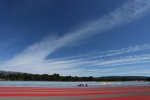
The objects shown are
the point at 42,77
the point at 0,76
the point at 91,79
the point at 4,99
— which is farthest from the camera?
the point at 91,79

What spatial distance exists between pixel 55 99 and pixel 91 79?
154m

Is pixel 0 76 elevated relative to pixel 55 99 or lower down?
elevated

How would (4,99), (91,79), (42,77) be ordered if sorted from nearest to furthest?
1. (4,99)
2. (42,77)
3. (91,79)

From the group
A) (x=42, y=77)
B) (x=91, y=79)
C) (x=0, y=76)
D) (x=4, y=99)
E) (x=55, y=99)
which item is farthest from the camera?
(x=91, y=79)

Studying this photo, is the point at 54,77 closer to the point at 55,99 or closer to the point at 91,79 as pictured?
the point at 91,79

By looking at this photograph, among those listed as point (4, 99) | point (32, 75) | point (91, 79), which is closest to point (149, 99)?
point (4, 99)

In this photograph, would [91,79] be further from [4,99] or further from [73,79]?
[4,99]

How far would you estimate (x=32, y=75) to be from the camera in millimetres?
154625

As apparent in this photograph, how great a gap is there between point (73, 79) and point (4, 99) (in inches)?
5542

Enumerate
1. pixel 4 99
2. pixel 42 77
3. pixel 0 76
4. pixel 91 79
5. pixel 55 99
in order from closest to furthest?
pixel 4 99
pixel 55 99
pixel 0 76
pixel 42 77
pixel 91 79

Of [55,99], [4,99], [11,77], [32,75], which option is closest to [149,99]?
[55,99]

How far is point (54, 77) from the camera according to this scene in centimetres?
15425

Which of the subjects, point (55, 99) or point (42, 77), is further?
point (42, 77)

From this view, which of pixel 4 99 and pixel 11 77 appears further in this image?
pixel 11 77
